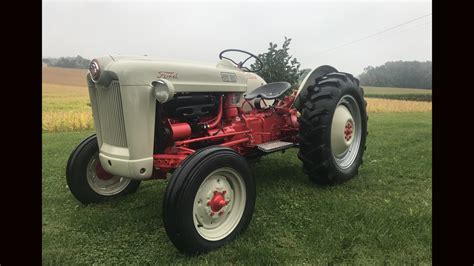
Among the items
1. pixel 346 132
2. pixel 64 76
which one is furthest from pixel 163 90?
pixel 64 76

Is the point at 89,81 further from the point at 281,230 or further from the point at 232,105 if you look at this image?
the point at 281,230

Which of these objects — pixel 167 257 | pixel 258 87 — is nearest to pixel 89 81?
pixel 167 257

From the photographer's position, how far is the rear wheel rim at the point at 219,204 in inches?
102

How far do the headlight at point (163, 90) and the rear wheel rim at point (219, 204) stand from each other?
73cm

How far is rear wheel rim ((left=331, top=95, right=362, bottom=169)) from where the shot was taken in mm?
3943

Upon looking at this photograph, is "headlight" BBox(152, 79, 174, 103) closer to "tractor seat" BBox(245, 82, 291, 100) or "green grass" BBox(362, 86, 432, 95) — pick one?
"tractor seat" BBox(245, 82, 291, 100)

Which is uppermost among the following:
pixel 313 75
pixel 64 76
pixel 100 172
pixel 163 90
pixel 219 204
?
pixel 64 76

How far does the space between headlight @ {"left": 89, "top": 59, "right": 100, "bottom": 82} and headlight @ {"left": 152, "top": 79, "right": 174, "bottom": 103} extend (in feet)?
1.57

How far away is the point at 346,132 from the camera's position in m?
4.09

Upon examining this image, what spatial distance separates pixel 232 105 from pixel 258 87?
891mm

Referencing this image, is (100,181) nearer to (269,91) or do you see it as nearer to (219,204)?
(219,204)

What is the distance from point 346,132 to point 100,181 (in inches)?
117

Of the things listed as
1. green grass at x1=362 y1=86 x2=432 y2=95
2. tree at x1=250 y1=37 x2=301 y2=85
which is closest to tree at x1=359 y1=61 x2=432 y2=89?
green grass at x1=362 y1=86 x2=432 y2=95

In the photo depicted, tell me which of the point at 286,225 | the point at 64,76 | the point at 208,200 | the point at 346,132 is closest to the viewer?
the point at 208,200
